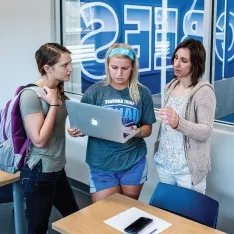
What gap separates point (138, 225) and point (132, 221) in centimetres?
8

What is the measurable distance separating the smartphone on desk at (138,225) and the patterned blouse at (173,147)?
506 mm

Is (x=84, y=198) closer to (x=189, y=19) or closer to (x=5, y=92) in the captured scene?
(x=5, y=92)

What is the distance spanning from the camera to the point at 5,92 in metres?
4.34

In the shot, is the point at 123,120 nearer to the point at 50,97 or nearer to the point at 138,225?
the point at 50,97

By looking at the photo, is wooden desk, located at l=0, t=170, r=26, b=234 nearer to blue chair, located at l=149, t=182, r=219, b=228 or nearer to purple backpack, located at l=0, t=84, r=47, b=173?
purple backpack, located at l=0, t=84, r=47, b=173

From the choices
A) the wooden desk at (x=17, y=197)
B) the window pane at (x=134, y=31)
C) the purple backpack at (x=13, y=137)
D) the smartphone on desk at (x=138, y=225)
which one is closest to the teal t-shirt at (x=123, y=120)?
the purple backpack at (x=13, y=137)

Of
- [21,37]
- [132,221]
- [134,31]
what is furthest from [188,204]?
[21,37]

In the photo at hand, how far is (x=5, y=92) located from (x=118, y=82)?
101 inches

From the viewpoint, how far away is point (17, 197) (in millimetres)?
2465

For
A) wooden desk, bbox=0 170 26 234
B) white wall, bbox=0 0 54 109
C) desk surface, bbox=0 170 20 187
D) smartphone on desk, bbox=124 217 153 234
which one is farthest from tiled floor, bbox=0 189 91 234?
smartphone on desk, bbox=124 217 153 234

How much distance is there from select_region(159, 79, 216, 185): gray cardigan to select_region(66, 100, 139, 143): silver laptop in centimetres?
29

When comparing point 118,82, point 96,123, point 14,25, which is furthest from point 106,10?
point 96,123

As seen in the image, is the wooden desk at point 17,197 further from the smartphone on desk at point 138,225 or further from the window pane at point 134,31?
the window pane at point 134,31

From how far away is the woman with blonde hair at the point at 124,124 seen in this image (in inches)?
83.0
